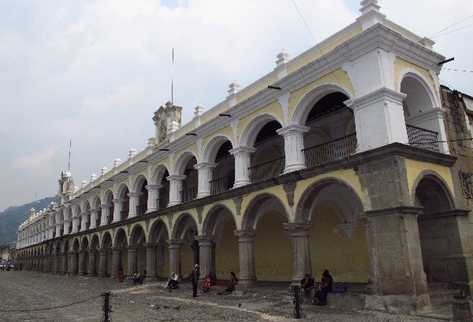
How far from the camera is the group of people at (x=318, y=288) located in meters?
11.7

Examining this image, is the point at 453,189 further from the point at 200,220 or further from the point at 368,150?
the point at 200,220

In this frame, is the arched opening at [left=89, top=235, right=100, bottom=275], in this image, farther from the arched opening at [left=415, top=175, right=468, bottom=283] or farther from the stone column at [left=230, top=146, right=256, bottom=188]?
the arched opening at [left=415, top=175, right=468, bottom=283]

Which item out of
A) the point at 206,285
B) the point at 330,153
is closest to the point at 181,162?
the point at 206,285

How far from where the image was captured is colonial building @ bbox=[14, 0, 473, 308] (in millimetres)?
10773

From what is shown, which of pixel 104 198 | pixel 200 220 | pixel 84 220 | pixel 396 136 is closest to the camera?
pixel 396 136

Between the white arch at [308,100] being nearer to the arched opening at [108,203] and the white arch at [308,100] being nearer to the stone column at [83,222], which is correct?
the arched opening at [108,203]

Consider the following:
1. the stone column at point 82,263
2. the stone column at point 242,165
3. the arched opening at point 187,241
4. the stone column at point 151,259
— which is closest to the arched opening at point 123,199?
the arched opening at point 187,241

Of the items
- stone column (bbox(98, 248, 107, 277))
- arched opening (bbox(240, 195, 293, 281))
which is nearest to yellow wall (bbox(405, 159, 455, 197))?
arched opening (bbox(240, 195, 293, 281))

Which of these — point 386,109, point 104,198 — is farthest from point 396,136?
point 104,198

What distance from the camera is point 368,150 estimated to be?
436 inches

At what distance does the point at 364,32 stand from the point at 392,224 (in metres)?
5.32

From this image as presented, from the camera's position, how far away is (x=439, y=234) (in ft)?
40.4

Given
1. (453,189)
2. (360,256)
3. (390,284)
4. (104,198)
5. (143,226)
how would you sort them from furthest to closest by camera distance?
(104,198) → (143,226) → (360,256) → (453,189) → (390,284)

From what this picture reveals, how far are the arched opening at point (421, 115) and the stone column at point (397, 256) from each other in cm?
320
